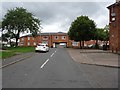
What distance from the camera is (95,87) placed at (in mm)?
9266

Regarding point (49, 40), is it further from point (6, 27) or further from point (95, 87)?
point (95, 87)

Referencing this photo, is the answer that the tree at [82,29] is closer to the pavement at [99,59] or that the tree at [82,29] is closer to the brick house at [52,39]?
the pavement at [99,59]

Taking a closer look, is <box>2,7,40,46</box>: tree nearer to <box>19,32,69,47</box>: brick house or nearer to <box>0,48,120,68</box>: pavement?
<box>0,48,120,68</box>: pavement

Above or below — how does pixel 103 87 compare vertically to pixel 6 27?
below

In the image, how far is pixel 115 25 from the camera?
4300 cm

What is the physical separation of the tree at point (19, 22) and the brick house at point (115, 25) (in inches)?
1143

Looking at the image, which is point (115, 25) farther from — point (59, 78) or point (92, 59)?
point (59, 78)

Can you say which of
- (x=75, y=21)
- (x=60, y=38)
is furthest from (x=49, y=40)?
(x=75, y=21)

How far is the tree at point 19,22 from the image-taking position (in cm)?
6906

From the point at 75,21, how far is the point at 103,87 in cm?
6371

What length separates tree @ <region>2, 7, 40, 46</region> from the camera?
2719 inches

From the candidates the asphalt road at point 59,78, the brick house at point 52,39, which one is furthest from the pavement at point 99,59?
the brick house at point 52,39

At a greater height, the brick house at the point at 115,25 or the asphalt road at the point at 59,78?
the brick house at the point at 115,25

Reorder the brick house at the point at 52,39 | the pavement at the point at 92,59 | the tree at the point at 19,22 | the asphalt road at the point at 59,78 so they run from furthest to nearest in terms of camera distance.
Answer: the brick house at the point at 52,39 < the tree at the point at 19,22 < the pavement at the point at 92,59 < the asphalt road at the point at 59,78
